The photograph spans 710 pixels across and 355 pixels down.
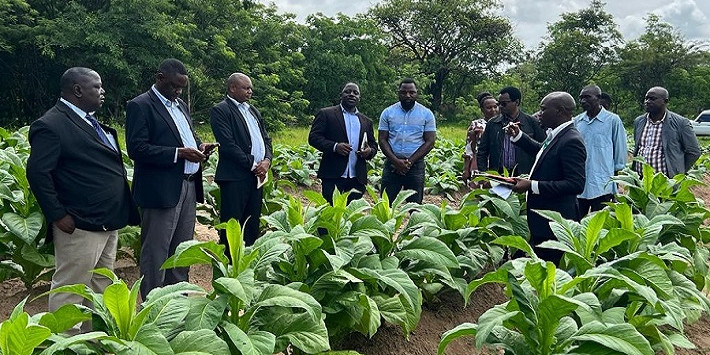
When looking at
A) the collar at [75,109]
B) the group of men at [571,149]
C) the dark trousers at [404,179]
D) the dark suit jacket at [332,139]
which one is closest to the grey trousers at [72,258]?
the collar at [75,109]

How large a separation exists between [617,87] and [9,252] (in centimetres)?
4139

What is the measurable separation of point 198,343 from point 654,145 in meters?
5.62

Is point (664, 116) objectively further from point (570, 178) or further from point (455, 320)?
point (455, 320)

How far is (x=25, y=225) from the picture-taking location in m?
4.20

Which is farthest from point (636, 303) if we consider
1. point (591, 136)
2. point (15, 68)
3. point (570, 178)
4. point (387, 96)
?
point (387, 96)

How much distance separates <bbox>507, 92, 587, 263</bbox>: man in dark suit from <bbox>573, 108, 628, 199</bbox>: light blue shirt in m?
1.33

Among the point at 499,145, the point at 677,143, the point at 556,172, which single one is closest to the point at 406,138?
the point at 499,145

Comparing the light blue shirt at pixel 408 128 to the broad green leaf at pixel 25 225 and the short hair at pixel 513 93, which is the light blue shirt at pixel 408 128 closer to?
the short hair at pixel 513 93

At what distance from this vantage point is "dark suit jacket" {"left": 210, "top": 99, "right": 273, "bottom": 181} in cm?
512

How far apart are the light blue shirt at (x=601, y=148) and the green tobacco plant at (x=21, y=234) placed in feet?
14.4

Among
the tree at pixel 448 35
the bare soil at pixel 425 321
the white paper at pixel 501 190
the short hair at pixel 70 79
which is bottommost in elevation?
the bare soil at pixel 425 321

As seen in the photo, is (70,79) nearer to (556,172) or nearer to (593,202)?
(556,172)

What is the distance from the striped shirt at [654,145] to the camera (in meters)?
6.41

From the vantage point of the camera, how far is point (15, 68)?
21.8m
